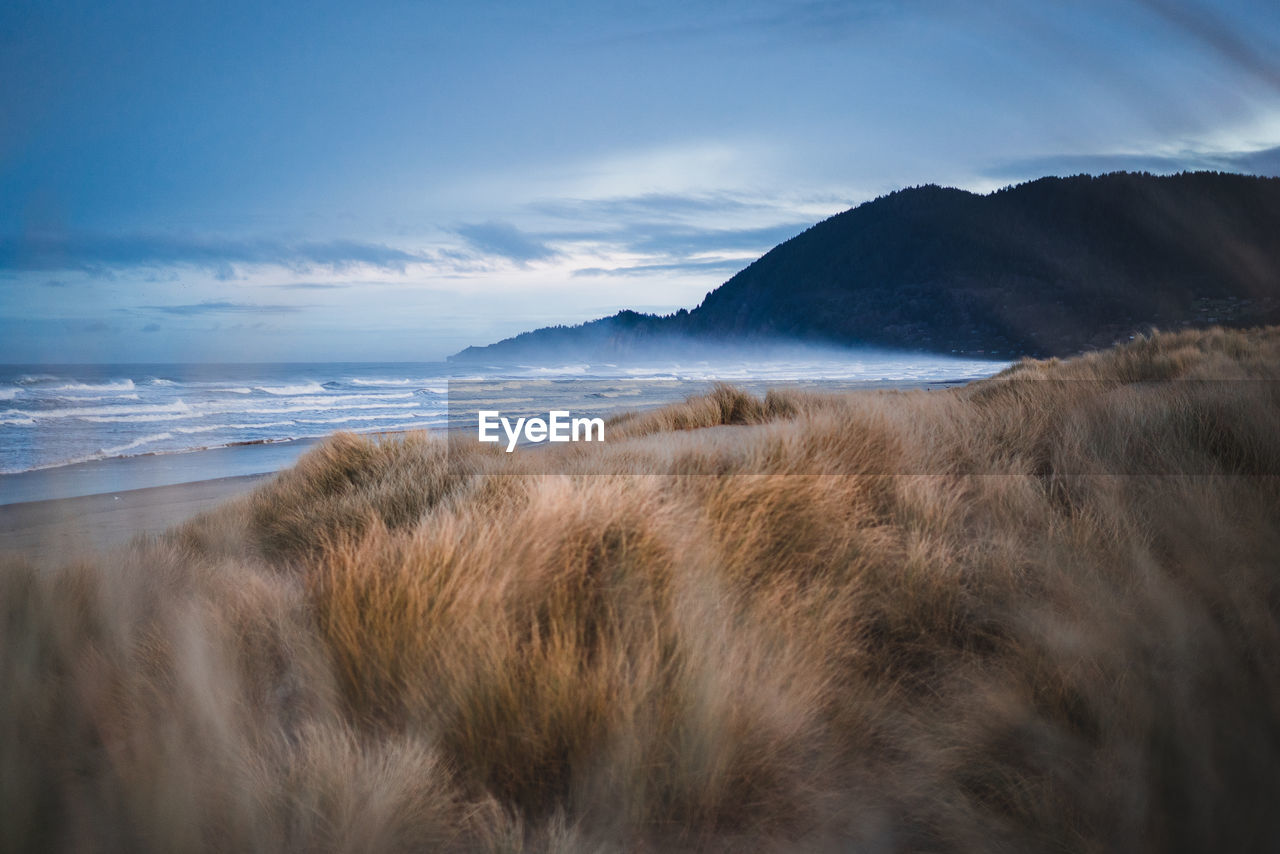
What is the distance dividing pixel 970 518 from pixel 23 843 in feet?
12.9

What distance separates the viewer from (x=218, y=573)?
3.24 meters

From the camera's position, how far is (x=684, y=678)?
1.96 meters

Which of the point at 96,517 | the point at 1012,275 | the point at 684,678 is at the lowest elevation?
the point at 96,517

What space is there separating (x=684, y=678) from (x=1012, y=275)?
253ft

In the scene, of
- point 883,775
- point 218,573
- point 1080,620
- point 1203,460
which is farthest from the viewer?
point 1203,460

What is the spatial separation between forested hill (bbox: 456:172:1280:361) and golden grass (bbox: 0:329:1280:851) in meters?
44.9

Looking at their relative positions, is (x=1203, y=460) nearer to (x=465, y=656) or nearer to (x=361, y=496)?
(x=465, y=656)

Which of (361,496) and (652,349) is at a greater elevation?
(652,349)

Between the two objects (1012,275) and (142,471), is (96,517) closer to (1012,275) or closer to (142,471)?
(142,471)

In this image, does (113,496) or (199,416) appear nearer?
(113,496)

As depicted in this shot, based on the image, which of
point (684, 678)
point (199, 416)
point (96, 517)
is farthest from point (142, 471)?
A: point (684, 678)

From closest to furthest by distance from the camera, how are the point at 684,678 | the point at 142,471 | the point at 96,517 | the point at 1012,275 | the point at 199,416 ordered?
the point at 684,678 < the point at 96,517 < the point at 142,471 < the point at 199,416 < the point at 1012,275

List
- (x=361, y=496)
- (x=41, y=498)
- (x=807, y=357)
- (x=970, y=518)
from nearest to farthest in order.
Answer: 1. (x=970, y=518)
2. (x=361, y=496)
3. (x=41, y=498)
4. (x=807, y=357)

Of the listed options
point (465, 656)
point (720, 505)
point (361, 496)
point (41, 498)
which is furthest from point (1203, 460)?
point (41, 498)
